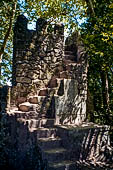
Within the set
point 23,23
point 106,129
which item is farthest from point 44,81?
point 106,129

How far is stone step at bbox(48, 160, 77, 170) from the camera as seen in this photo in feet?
12.9

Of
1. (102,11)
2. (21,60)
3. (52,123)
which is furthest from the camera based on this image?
(102,11)

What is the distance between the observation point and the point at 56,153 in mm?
4215

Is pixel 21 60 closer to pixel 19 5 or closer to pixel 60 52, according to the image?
pixel 60 52

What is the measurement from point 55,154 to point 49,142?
0.40 m

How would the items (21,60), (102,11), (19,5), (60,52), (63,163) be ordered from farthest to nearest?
(19,5) → (102,11) → (60,52) → (21,60) → (63,163)

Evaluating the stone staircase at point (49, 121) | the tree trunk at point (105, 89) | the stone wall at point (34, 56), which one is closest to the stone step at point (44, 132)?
the stone staircase at point (49, 121)

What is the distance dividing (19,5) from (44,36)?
556 centimetres

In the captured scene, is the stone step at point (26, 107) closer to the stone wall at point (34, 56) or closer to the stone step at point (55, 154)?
the stone wall at point (34, 56)

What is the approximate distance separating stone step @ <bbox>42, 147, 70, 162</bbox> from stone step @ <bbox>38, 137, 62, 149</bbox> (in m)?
0.13

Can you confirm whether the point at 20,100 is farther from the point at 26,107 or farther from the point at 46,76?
the point at 46,76

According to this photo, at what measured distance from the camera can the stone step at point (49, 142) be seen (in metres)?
4.43

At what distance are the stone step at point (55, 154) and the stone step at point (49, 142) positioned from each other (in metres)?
0.13

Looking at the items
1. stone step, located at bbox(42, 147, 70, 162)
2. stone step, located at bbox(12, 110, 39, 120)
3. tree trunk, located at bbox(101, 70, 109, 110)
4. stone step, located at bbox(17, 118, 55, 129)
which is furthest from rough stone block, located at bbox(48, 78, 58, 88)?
tree trunk, located at bbox(101, 70, 109, 110)
